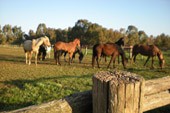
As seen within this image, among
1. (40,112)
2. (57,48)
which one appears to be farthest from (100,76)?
(57,48)

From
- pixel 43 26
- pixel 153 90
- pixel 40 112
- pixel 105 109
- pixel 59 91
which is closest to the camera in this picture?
pixel 40 112

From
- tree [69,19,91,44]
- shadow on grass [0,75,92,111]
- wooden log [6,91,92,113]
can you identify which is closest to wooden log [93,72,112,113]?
wooden log [6,91,92,113]

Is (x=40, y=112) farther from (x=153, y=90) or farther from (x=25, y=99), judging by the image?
(x=25, y=99)

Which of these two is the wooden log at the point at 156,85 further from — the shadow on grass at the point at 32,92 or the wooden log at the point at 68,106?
the shadow on grass at the point at 32,92

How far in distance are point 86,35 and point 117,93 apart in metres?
59.5

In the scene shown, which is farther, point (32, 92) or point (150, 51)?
point (150, 51)

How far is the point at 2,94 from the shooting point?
227 inches

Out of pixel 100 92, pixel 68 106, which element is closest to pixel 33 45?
pixel 68 106

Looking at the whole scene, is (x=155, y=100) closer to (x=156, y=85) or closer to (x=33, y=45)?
(x=156, y=85)

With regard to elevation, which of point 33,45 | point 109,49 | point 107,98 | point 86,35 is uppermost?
point 86,35

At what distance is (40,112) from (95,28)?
201ft

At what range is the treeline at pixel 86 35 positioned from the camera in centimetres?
5753

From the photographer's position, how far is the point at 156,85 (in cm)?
238

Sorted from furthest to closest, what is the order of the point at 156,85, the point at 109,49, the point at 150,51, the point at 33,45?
1. the point at 150,51
2. the point at 33,45
3. the point at 109,49
4. the point at 156,85
